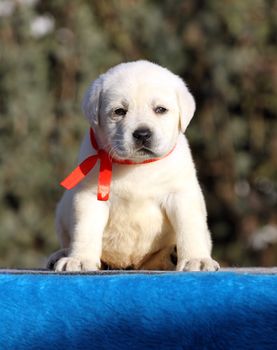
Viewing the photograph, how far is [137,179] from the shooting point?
3697mm

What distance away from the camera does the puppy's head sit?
11.8ft

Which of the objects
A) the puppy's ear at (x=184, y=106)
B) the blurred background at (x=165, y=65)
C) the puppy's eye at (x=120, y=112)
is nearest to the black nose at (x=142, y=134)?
the puppy's eye at (x=120, y=112)

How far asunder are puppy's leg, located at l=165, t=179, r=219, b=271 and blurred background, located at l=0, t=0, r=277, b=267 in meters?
4.25

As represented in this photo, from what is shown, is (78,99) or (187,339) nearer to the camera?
(187,339)

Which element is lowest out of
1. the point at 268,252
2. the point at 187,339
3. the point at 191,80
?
the point at 268,252

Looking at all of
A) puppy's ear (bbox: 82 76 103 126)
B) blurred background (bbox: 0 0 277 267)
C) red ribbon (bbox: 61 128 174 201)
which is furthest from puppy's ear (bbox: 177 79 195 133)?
blurred background (bbox: 0 0 277 267)

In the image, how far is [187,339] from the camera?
259 centimetres

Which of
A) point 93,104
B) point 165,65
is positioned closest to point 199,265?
point 93,104

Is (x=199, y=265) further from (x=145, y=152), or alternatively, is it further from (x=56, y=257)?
(x=56, y=257)

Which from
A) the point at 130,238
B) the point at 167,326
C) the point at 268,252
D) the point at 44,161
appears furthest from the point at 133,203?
the point at 268,252

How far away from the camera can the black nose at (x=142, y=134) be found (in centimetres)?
356

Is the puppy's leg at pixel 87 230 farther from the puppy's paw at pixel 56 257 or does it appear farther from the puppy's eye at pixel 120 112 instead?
the puppy's eye at pixel 120 112

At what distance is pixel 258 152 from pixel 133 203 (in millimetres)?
5113

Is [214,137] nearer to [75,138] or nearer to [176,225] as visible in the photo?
[75,138]
